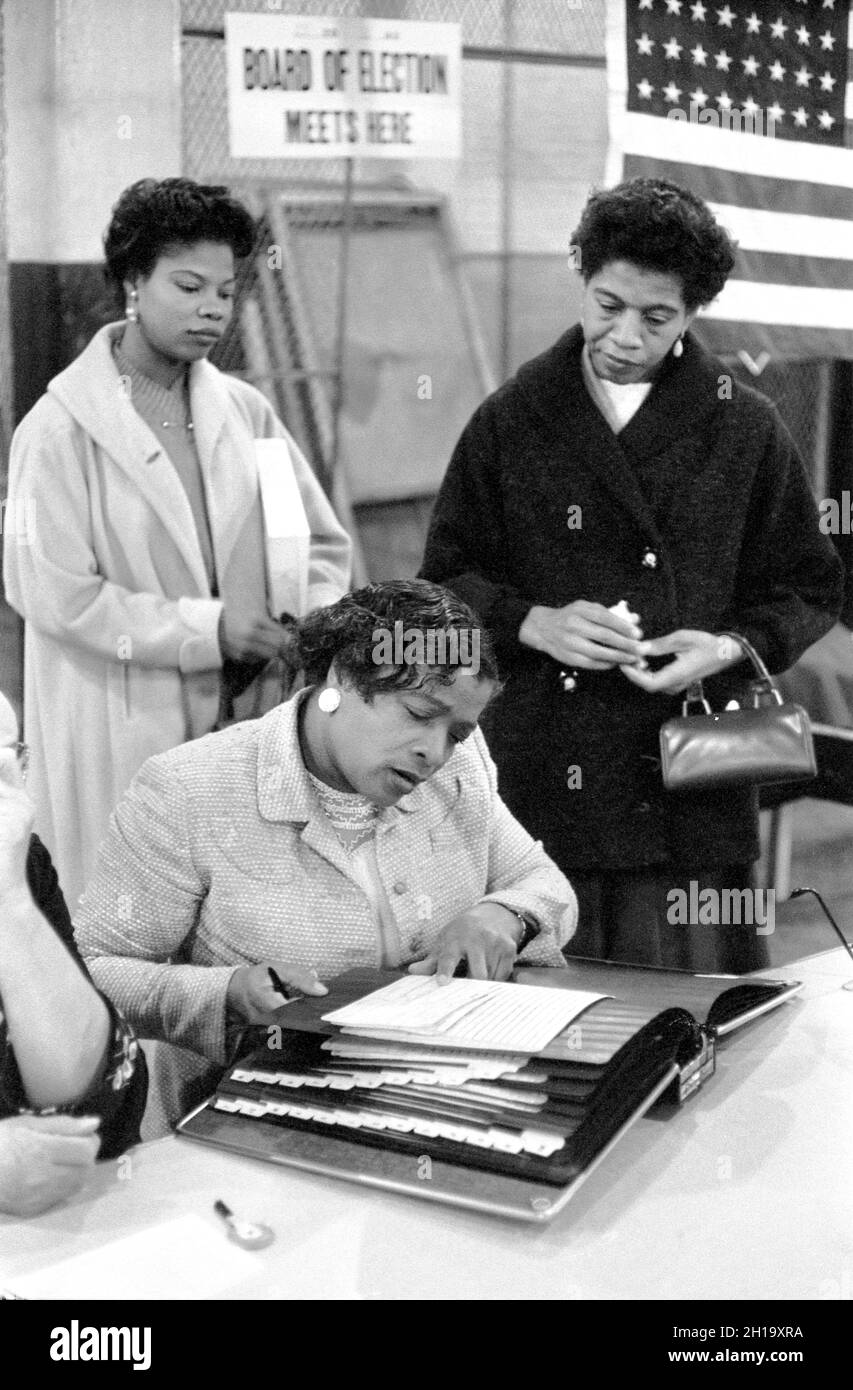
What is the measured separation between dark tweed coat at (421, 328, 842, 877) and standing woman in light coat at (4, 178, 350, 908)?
1.18 ft

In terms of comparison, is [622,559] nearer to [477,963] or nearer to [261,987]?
[477,963]

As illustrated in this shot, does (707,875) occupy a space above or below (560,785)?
below

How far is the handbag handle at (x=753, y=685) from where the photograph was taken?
2588 millimetres

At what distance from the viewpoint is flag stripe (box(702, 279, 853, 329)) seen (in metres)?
3.54

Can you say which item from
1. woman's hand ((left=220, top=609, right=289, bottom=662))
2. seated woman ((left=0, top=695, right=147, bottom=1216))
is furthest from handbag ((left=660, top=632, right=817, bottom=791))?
seated woman ((left=0, top=695, right=147, bottom=1216))

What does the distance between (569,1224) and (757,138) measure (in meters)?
2.78

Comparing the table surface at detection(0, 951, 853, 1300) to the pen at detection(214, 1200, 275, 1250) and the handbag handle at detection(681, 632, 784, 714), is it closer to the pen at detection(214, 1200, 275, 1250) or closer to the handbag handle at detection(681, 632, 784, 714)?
the pen at detection(214, 1200, 275, 1250)

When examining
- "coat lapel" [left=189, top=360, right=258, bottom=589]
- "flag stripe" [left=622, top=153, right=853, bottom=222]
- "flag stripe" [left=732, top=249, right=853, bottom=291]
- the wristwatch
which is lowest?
the wristwatch

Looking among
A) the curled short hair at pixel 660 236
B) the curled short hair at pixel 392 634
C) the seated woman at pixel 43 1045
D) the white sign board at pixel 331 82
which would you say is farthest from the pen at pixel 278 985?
the white sign board at pixel 331 82

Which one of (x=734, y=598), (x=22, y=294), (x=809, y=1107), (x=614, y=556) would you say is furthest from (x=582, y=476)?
(x=809, y=1107)

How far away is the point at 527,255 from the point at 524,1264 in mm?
2644

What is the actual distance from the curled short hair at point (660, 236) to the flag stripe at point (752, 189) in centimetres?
89
